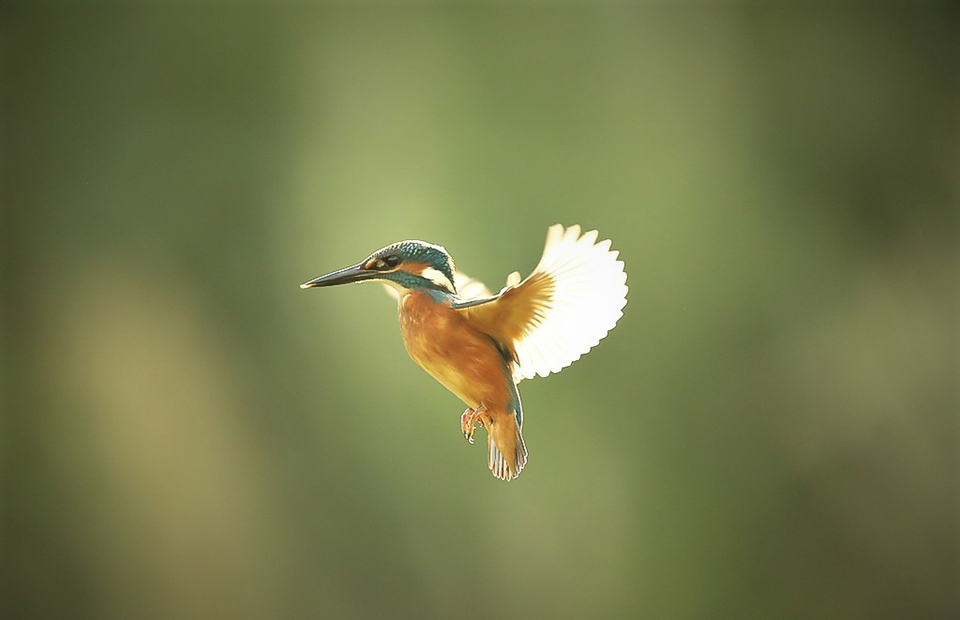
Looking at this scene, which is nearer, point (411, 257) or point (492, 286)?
point (411, 257)

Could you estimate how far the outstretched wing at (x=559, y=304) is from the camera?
1.61ft

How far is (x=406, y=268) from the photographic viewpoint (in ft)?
1.70

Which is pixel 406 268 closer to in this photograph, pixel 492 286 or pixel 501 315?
pixel 501 315

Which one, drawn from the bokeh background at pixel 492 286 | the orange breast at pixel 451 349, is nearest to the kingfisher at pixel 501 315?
the orange breast at pixel 451 349

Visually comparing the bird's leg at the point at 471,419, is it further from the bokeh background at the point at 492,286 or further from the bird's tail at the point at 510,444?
the bokeh background at the point at 492,286

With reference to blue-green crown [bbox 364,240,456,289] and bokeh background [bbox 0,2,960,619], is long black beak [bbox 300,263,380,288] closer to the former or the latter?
blue-green crown [bbox 364,240,456,289]

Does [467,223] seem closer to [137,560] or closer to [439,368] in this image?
[137,560]

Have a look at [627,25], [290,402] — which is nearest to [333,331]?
[290,402]

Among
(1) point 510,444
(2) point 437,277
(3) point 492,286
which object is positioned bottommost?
(1) point 510,444

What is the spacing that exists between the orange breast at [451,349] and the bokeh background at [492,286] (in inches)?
32.6

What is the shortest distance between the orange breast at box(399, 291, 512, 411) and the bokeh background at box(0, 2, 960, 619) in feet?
2.72

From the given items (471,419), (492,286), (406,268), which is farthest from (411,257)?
(492,286)

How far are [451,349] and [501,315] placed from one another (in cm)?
4

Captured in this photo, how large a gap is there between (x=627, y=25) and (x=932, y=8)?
564 millimetres
